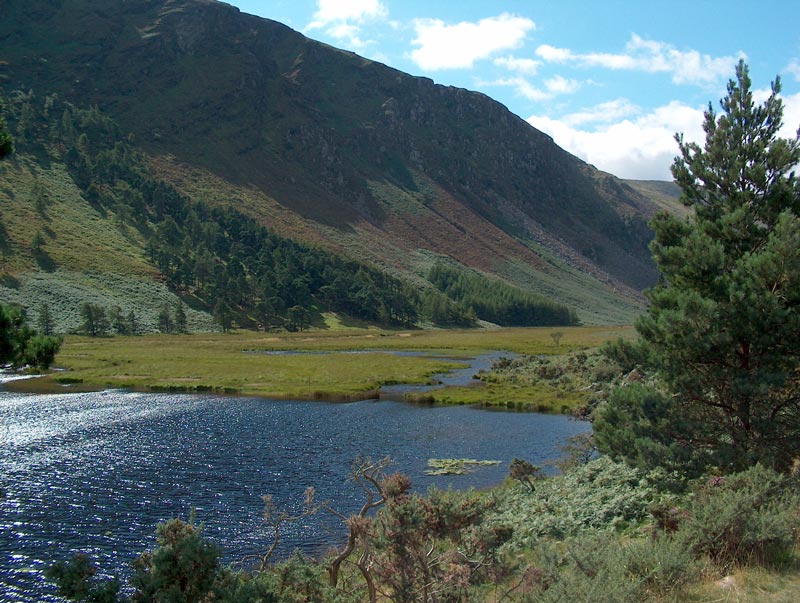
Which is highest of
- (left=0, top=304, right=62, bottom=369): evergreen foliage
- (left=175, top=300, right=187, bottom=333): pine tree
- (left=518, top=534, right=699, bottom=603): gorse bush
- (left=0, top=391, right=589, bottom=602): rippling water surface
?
(left=0, top=304, right=62, bottom=369): evergreen foliage

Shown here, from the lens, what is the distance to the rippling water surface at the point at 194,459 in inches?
939

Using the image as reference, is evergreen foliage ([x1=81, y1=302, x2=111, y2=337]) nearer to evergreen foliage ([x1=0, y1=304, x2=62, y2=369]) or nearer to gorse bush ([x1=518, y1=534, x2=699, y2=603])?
evergreen foliage ([x1=0, y1=304, x2=62, y2=369])

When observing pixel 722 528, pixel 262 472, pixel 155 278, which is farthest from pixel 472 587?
pixel 155 278

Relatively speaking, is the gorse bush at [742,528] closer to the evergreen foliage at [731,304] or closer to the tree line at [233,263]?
the evergreen foliage at [731,304]

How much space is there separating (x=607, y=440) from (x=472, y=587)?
22.0ft

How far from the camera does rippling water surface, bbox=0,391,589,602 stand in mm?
23844

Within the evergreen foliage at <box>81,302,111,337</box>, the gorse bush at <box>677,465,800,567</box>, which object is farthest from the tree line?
the gorse bush at <box>677,465,800,567</box>

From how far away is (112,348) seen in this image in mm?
96125

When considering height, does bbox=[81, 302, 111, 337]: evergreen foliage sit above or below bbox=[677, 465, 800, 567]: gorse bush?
below

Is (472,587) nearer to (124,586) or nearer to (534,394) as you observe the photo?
(124,586)

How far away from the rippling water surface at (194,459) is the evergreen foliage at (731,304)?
48.2 ft

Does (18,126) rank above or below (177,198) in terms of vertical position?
above

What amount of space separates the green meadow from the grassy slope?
16.3 meters

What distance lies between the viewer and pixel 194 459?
36.5 m
